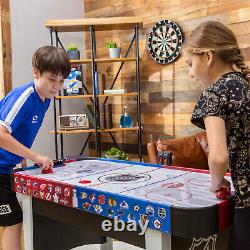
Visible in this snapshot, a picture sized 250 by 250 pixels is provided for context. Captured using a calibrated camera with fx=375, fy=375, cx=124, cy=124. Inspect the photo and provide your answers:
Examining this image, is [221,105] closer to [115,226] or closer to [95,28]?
[115,226]

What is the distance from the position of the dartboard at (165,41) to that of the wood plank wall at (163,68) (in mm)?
80

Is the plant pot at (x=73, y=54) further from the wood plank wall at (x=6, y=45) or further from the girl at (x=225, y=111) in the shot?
the girl at (x=225, y=111)

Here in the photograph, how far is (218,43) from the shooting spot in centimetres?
137

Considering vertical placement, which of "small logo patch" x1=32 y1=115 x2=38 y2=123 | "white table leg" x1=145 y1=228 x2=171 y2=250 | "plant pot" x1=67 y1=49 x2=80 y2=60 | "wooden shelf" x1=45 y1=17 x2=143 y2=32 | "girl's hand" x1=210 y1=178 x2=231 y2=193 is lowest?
"white table leg" x1=145 y1=228 x2=171 y2=250

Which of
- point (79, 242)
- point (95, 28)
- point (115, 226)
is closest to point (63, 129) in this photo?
point (95, 28)

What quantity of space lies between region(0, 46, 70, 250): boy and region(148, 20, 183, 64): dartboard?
2456 mm

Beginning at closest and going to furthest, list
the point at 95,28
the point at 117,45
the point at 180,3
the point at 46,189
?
the point at 46,189 → the point at 180,3 → the point at 95,28 → the point at 117,45

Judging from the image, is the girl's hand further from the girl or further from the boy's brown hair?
the boy's brown hair

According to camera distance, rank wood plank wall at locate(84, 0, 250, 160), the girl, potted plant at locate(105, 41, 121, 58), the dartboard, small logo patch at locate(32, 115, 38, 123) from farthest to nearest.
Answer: potted plant at locate(105, 41, 121, 58), the dartboard, wood plank wall at locate(84, 0, 250, 160), small logo patch at locate(32, 115, 38, 123), the girl

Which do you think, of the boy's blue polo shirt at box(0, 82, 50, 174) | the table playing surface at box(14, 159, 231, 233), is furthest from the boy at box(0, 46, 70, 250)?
the table playing surface at box(14, 159, 231, 233)

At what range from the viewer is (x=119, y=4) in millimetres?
4992

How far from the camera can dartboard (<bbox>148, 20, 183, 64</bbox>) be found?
14.1 ft

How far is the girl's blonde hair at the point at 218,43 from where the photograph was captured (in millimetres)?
1367

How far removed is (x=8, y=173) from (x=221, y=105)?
130cm
